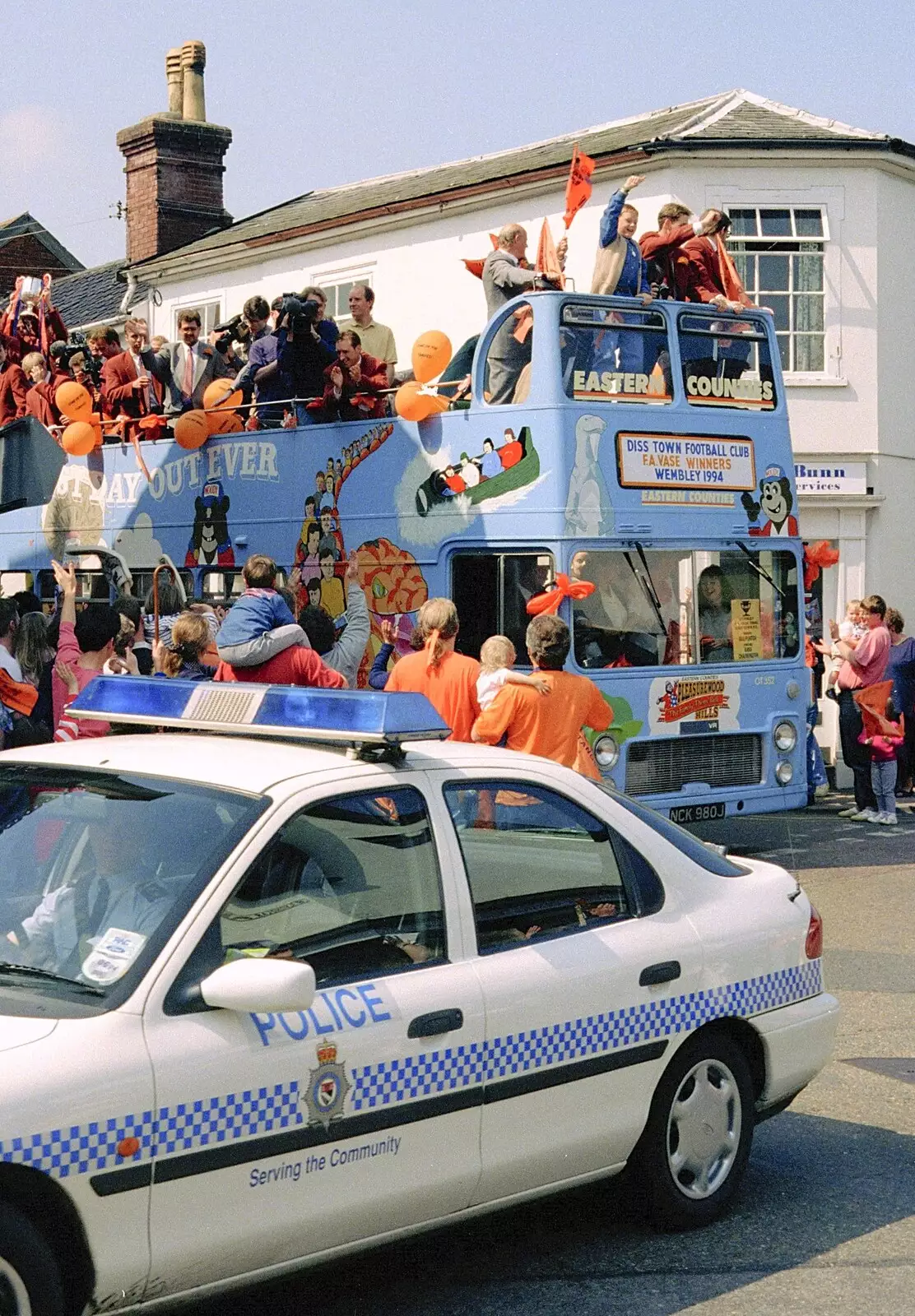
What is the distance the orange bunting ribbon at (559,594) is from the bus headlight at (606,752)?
993 mm

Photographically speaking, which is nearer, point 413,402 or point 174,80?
point 413,402

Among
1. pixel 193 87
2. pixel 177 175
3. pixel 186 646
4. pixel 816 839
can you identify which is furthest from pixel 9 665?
pixel 193 87

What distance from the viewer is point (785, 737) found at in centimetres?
1335

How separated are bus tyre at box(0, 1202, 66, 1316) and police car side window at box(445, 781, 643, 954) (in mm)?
Answer: 1474

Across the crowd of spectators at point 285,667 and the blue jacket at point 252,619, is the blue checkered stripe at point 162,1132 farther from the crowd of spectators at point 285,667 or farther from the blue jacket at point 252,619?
the blue jacket at point 252,619

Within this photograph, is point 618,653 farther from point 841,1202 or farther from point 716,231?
point 841,1202

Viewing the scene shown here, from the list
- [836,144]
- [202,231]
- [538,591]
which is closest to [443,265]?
[836,144]

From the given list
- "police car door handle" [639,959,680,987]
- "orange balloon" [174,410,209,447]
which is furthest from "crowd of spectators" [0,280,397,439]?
"police car door handle" [639,959,680,987]

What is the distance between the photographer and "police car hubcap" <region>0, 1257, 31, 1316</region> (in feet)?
12.6

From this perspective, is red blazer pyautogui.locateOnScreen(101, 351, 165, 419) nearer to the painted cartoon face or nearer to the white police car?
the painted cartoon face

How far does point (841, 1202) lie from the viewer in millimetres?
5863

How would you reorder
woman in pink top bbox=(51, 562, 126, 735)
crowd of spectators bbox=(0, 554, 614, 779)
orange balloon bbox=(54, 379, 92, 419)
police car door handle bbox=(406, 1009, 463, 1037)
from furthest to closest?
1. orange balloon bbox=(54, 379, 92, 419)
2. crowd of spectators bbox=(0, 554, 614, 779)
3. woman in pink top bbox=(51, 562, 126, 735)
4. police car door handle bbox=(406, 1009, 463, 1037)

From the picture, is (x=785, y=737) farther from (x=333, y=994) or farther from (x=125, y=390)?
(x=333, y=994)

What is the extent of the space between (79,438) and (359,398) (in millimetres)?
3294
